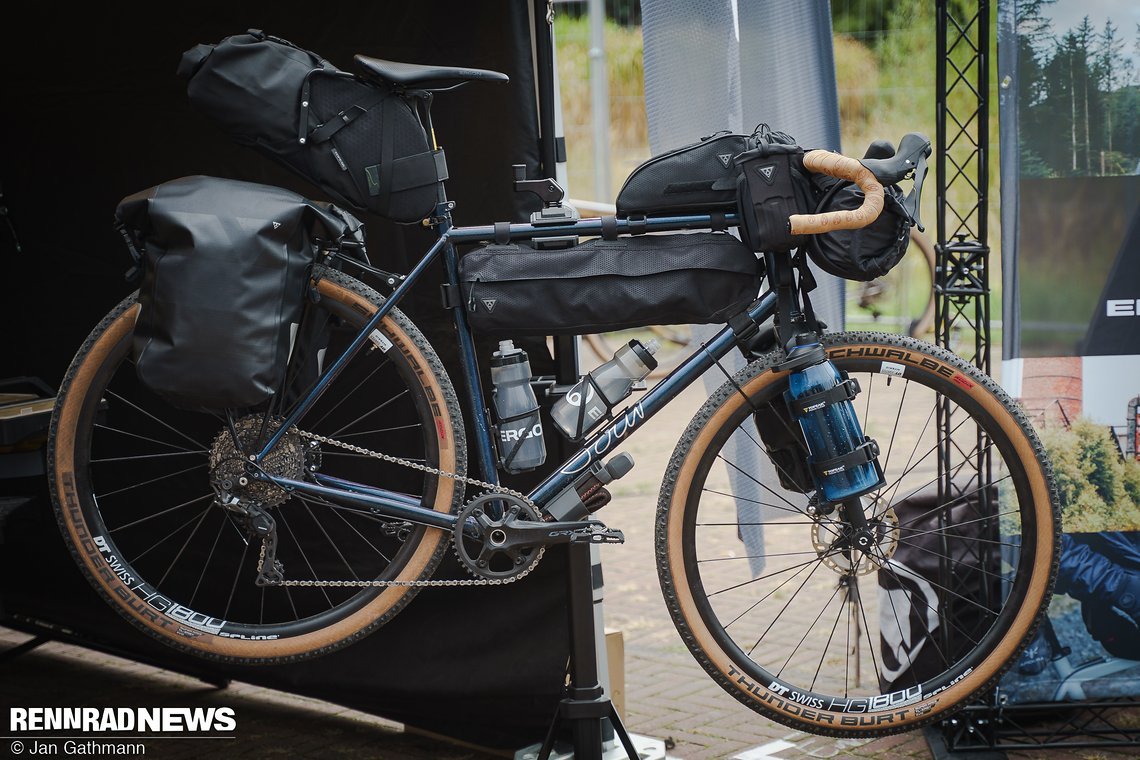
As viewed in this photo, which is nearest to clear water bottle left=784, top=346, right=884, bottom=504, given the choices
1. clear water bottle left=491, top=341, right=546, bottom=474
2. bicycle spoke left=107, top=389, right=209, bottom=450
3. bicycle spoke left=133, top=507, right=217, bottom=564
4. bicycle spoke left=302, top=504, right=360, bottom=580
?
clear water bottle left=491, top=341, right=546, bottom=474

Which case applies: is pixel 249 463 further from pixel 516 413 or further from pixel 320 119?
pixel 320 119

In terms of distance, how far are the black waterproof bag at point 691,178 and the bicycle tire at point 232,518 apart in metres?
0.67

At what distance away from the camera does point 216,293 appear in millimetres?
2631

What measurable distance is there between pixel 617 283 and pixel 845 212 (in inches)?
21.8

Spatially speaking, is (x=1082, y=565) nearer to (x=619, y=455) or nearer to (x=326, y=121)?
(x=619, y=455)

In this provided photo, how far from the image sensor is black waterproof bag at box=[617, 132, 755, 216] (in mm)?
2697

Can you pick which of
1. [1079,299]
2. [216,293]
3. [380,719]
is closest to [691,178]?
[216,293]

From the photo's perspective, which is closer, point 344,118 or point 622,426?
point 344,118

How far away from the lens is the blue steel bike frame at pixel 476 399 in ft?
9.25

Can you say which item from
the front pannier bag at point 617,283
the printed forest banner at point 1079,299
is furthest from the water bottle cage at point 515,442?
the printed forest banner at point 1079,299

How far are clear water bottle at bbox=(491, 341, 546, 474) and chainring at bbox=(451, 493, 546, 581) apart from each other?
11 cm

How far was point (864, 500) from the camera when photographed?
142 inches

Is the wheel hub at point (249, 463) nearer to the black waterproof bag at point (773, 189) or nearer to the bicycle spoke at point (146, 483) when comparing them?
the bicycle spoke at point (146, 483)

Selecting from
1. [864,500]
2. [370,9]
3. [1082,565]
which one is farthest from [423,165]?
[1082,565]
